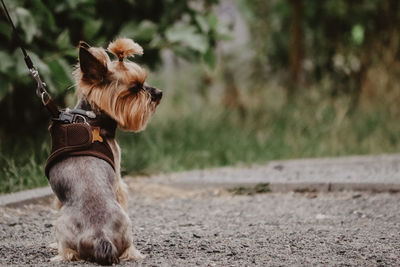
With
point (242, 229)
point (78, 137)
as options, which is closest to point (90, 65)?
point (78, 137)

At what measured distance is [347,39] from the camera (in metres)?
11.6

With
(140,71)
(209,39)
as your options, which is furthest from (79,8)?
(140,71)

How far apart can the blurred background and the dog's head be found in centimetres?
221

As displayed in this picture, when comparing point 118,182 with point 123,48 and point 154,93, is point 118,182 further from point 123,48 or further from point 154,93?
point 123,48

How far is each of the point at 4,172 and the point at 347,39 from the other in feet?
24.0

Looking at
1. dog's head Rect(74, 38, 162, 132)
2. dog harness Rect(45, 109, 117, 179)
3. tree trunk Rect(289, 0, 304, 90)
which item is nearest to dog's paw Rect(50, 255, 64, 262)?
dog harness Rect(45, 109, 117, 179)

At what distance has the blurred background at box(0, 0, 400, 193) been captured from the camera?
6.70 m

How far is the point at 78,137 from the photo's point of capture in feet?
12.1

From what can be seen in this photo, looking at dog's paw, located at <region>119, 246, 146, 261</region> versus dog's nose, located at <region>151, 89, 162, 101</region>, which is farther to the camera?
dog's nose, located at <region>151, 89, 162, 101</region>

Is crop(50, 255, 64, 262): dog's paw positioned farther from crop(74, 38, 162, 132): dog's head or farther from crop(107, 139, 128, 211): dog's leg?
crop(74, 38, 162, 132): dog's head

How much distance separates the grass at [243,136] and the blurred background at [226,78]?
2 cm

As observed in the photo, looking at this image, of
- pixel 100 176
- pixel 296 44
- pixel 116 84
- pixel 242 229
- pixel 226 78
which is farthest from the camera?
pixel 226 78

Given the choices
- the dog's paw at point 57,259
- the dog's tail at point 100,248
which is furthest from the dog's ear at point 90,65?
the dog's paw at point 57,259

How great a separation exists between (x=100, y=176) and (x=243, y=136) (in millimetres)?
5597
